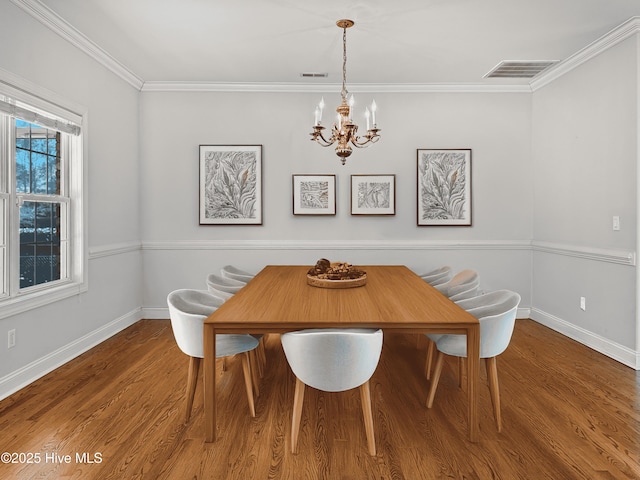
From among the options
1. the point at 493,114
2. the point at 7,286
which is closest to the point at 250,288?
the point at 7,286

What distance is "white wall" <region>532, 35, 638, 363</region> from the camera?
11.6 ft

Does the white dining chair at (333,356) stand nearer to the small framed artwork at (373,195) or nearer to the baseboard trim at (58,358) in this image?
the baseboard trim at (58,358)

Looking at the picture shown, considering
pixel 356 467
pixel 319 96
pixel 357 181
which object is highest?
pixel 319 96

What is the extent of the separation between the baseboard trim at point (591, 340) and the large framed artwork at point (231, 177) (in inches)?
142

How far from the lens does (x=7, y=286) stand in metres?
2.96

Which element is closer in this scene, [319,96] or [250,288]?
[250,288]

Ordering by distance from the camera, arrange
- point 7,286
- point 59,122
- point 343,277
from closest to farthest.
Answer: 1. point 7,286
2. point 343,277
3. point 59,122

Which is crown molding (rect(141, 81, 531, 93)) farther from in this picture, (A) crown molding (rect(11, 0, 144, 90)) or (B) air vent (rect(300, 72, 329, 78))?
(A) crown molding (rect(11, 0, 144, 90))

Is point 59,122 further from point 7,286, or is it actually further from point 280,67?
point 280,67

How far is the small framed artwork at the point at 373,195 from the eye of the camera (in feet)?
16.5

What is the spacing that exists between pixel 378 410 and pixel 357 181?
3014 mm

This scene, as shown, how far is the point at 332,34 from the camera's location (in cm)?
364

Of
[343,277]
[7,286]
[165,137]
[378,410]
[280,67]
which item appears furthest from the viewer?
[165,137]

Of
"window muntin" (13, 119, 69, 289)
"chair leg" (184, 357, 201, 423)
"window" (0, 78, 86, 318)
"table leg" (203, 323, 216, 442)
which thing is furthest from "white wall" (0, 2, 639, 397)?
"table leg" (203, 323, 216, 442)
